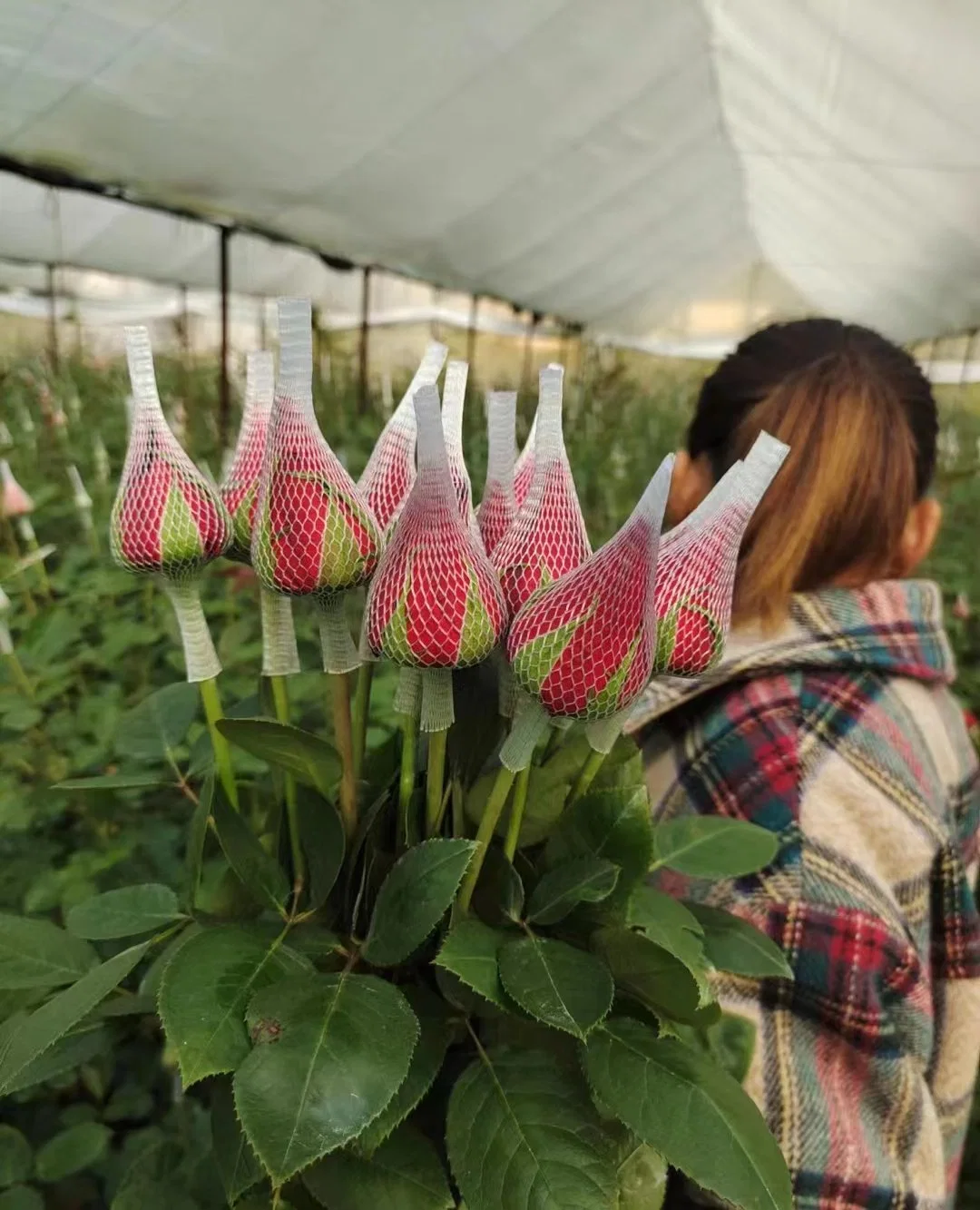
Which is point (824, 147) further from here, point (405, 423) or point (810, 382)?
point (405, 423)

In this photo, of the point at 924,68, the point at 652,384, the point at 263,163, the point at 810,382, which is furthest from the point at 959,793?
the point at 652,384

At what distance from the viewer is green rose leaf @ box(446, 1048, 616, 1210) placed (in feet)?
1.20

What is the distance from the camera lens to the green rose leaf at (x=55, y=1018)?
1.20ft

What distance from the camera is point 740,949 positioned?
0.49 metres

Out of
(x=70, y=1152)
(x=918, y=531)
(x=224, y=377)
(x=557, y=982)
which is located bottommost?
(x=70, y=1152)

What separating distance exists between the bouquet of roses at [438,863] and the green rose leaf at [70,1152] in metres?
0.47

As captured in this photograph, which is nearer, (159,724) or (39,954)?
(39,954)

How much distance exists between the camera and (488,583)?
36 centimetres

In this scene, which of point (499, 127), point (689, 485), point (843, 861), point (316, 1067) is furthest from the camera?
point (499, 127)

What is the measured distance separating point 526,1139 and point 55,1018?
197mm

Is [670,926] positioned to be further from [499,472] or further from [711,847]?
[499,472]

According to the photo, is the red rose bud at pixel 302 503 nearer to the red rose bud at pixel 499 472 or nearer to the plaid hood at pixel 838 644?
the red rose bud at pixel 499 472

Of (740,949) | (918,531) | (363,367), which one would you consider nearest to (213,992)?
(740,949)

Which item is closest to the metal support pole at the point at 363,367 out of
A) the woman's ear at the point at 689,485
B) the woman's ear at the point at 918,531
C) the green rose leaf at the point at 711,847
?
the woman's ear at the point at 689,485
